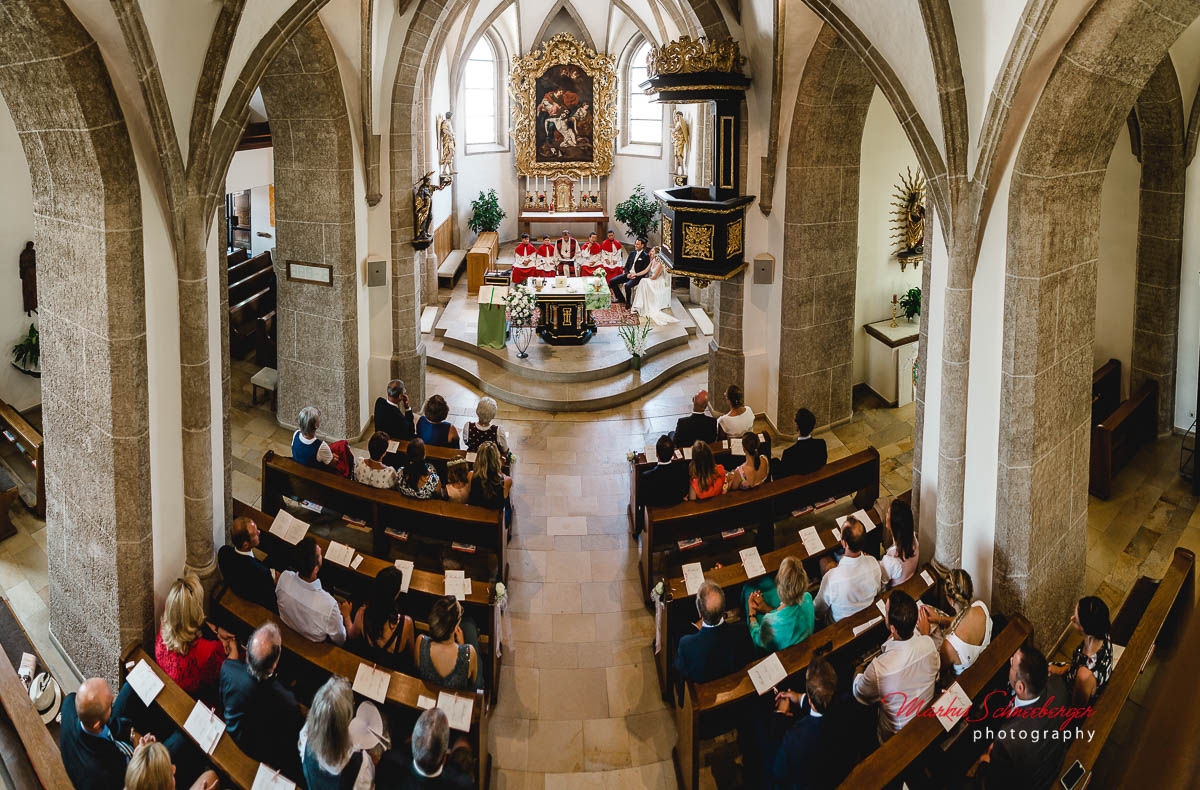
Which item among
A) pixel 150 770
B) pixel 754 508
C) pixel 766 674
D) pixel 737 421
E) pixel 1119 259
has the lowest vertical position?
pixel 766 674

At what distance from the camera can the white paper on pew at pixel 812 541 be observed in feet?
23.0

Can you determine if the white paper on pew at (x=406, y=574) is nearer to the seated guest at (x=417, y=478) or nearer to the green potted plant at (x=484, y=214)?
the seated guest at (x=417, y=478)

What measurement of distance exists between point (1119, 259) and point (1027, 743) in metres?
7.38

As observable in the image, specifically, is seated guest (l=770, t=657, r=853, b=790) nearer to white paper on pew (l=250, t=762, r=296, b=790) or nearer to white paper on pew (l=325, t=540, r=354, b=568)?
white paper on pew (l=250, t=762, r=296, b=790)

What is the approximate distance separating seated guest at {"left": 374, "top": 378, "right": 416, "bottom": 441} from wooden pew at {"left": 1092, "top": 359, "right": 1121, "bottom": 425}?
7033mm

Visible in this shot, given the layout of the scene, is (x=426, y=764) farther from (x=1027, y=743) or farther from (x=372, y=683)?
(x=1027, y=743)

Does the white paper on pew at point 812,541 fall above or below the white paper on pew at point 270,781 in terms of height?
above

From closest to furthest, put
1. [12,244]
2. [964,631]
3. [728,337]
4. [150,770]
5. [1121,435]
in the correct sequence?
[150,770] → [964,631] → [1121,435] → [12,244] → [728,337]

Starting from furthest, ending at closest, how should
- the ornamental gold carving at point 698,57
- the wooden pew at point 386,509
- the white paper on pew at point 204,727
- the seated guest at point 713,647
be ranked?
1. the ornamental gold carving at point 698,57
2. the wooden pew at point 386,509
3. the seated guest at point 713,647
4. the white paper on pew at point 204,727

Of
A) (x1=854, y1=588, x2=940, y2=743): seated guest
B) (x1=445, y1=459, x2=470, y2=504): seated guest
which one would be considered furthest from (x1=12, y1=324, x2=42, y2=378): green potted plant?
(x1=854, y1=588, x2=940, y2=743): seated guest

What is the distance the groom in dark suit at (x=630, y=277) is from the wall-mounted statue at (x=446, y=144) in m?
3.66

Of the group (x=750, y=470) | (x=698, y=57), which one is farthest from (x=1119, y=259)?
(x=750, y=470)

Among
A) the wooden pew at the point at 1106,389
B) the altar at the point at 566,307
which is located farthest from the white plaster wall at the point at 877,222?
the altar at the point at 566,307

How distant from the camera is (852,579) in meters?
6.17
